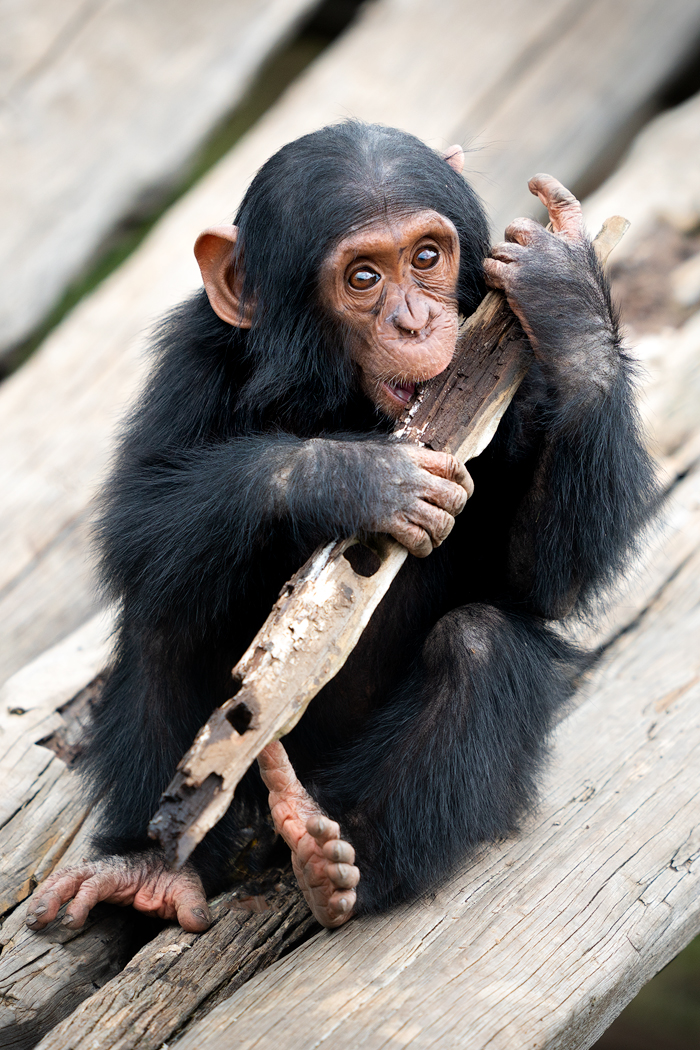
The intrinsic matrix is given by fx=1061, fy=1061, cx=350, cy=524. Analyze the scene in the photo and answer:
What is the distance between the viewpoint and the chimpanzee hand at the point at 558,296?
9.12 ft

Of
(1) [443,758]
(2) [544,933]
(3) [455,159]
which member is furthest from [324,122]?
(2) [544,933]

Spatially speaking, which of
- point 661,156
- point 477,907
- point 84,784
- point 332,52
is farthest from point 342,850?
point 332,52

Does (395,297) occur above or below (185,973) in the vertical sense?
above

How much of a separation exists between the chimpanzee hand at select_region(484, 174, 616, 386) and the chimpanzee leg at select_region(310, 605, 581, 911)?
74 centimetres

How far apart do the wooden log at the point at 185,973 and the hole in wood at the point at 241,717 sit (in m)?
0.83

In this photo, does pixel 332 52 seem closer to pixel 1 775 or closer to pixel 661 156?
pixel 661 156

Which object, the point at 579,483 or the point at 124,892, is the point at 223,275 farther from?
the point at 124,892

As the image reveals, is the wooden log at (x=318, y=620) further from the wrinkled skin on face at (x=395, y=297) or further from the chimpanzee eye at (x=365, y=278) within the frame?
the chimpanzee eye at (x=365, y=278)

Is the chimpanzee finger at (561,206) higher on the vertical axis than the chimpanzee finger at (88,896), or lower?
higher

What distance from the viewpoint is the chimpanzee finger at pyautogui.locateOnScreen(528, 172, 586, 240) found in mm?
2953

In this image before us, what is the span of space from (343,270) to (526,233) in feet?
1.66

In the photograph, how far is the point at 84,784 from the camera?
3.44 meters

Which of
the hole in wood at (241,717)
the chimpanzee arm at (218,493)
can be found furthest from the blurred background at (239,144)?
the hole in wood at (241,717)

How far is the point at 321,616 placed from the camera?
238 cm
